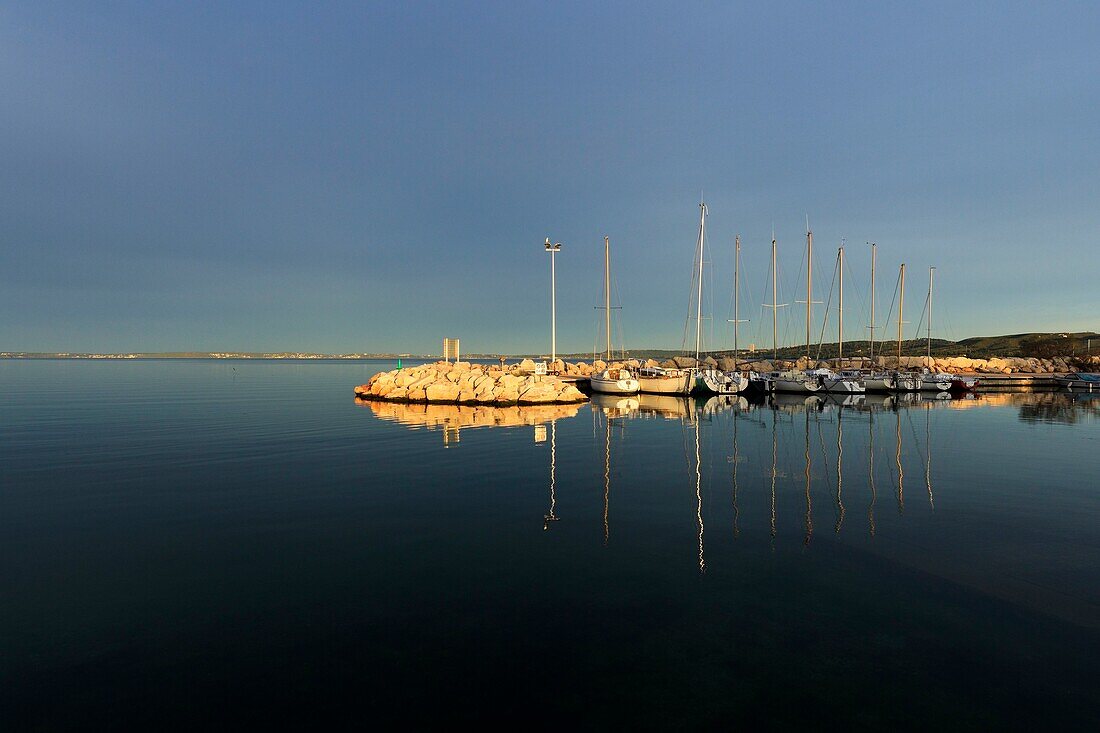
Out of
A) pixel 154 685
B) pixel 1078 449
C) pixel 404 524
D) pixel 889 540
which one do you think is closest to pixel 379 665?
pixel 154 685

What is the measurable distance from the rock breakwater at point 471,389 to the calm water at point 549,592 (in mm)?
24908

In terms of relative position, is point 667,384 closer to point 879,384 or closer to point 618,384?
point 618,384

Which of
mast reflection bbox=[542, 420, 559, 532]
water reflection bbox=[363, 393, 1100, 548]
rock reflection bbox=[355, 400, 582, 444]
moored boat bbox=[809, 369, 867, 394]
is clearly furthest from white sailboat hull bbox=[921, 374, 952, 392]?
mast reflection bbox=[542, 420, 559, 532]

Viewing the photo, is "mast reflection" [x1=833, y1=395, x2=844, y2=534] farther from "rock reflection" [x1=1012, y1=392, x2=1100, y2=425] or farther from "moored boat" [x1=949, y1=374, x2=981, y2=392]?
"moored boat" [x1=949, y1=374, x2=981, y2=392]

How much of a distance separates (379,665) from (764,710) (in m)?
4.42

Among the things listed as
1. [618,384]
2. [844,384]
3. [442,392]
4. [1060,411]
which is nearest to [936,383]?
[844,384]

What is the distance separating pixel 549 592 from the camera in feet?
Result: 29.5

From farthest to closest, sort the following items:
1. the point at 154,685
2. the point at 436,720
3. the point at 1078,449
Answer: the point at 1078,449, the point at 154,685, the point at 436,720

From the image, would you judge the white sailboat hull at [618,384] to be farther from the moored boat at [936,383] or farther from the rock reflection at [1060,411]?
the moored boat at [936,383]

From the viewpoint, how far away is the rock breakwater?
1813 inches

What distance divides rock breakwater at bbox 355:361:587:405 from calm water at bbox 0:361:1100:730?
2491 cm

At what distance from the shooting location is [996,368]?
9112 centimetres

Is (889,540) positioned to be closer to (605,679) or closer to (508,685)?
(605,679)

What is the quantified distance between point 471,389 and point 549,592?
126 feet
